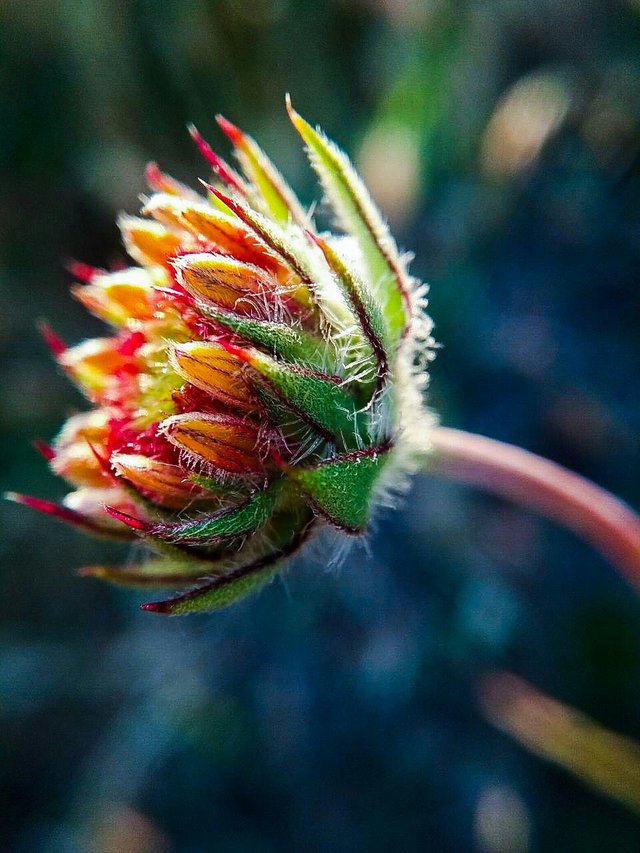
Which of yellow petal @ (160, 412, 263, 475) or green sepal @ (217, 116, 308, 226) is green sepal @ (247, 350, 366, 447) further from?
green sepal @ (217, 116, 308, 226)

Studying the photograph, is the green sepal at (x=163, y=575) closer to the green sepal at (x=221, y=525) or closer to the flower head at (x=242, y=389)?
the flower head at (x=242, y=389)

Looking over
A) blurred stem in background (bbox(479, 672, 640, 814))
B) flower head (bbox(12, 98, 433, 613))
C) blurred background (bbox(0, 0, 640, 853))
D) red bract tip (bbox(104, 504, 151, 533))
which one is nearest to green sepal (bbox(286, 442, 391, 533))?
flower head (bbox(12, 98, 433, 613))

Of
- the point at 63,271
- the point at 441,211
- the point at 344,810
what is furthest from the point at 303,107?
the point at 344,810

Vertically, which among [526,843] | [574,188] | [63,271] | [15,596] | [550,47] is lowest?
[15,596]

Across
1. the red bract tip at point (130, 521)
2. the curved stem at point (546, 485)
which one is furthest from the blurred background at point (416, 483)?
the red bract tip at point (130, 521)

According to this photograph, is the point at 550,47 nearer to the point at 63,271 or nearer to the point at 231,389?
the point at 63,271
